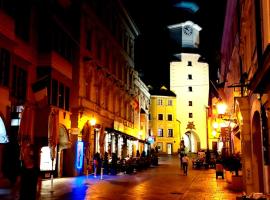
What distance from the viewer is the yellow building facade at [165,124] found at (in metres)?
85.6

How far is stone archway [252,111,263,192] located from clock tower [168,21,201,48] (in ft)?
226

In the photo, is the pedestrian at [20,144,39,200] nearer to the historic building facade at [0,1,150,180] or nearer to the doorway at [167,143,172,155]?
the historic building facade at [0,1,150,180]

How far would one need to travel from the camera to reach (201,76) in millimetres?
86688

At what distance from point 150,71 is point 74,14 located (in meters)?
60.3

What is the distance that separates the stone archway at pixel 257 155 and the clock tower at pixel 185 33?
68881mm

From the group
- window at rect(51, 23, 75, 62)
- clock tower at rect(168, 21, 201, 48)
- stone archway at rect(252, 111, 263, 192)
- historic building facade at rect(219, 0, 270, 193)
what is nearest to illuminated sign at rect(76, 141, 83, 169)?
window at rect(51, 23, 75, 62)

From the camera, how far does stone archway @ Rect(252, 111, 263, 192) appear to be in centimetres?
1758

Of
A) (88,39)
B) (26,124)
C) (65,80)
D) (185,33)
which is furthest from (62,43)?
(185,33)

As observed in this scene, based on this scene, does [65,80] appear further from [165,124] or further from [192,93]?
[192,93]

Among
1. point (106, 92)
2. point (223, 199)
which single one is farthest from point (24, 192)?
point (106, 92)

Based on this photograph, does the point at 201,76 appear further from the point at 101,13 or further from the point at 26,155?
the point at 26,155

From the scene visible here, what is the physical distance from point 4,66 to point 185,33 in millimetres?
67537

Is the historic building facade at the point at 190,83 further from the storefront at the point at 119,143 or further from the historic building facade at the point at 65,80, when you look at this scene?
the historic building facade at the point at 65,80

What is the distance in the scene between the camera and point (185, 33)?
85500 mm
